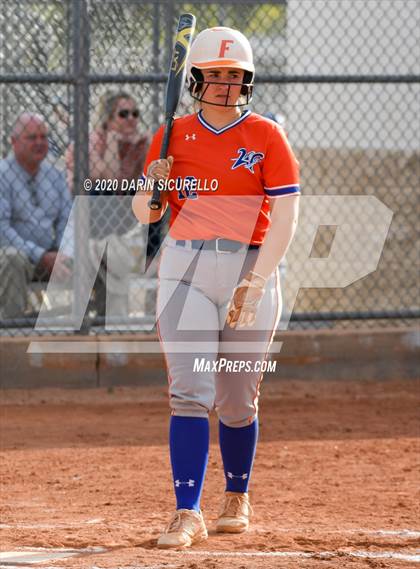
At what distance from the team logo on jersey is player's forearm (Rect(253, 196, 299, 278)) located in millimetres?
160

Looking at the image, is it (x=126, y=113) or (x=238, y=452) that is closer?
(x=238, y=452)

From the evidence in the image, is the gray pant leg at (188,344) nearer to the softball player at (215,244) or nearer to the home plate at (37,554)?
the softball player at (215,244)

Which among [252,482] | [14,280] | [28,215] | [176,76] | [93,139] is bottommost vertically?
[14,280]

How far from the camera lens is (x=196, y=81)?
4305 mm

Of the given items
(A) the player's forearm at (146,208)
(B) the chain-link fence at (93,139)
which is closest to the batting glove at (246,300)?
(A) the player's forearm at (146,208)

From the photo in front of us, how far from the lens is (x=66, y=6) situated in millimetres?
7828

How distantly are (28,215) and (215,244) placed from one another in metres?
3.71

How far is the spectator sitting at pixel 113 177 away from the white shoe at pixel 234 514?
3391 millimetres

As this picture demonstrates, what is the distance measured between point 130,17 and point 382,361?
2.97 meters

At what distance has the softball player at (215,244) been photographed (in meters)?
4.22

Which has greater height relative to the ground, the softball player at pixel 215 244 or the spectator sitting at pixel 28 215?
the softball player at pixel 215 244

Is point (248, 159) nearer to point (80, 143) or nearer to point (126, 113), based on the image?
point (80, 143)

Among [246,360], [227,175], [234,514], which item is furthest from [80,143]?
[234,514]

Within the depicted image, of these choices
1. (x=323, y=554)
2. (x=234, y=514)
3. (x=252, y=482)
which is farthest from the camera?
(x=252, y=482)
